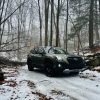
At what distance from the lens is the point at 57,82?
13.2 metres

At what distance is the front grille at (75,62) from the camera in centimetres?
1515

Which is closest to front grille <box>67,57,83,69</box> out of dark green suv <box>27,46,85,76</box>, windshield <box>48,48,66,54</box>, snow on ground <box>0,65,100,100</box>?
dark green suv <box>27,46,85,76</box>

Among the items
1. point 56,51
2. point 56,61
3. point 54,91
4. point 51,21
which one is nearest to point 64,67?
point 56,61

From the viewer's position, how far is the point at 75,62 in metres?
15.4

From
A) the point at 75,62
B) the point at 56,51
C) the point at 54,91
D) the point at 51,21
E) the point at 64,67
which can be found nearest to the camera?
the point at 54,91

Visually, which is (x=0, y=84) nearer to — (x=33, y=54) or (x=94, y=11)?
(x=33, y=54)

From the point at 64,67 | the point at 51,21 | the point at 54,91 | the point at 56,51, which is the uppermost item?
the point at 51,21

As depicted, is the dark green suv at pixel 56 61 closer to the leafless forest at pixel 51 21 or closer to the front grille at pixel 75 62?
the front grille at pixel 75 62

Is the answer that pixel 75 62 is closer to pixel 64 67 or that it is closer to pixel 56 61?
pixel 64 67

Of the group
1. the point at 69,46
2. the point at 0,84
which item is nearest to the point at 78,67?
the point at 0,84

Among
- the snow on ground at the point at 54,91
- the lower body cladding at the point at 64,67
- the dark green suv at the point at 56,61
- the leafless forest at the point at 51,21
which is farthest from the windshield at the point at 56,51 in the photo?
the snow on ground at the point at 54,91

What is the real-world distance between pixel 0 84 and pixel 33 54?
22.1ft

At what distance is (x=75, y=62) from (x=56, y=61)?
1.21 meters

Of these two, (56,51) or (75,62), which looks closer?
(75,62)
